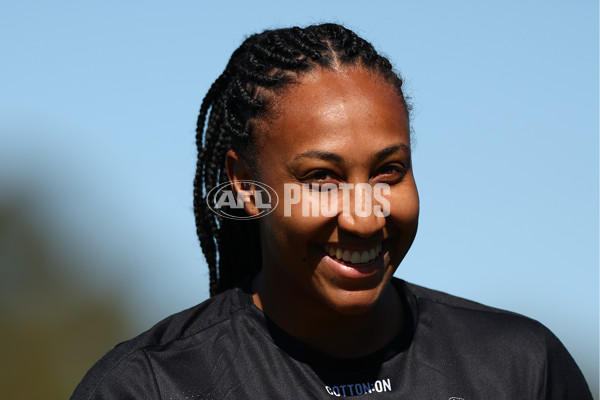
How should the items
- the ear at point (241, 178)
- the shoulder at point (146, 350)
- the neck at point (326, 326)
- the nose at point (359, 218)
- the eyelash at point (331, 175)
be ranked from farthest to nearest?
the ear at point (241, 178), the neck at point (326, 326), the shoulder at point (146, 350), the eyelash at point (331, 175), the nose at point (359, 218)

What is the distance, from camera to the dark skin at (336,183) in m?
5.07

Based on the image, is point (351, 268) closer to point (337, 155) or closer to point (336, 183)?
point (336, 183)

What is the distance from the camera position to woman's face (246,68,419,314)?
16.6 ft

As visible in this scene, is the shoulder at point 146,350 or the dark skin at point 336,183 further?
the shoulder at point 146,350

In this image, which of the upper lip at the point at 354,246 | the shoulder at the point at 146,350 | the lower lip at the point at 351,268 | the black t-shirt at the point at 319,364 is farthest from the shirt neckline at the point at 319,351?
the upper lip at the point at 354,246

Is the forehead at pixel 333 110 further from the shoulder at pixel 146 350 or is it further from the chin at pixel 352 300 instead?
the shoulder at pixel 146 350

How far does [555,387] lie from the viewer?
5516 millimetres

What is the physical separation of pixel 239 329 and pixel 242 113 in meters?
1.07

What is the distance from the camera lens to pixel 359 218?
16.4 ft

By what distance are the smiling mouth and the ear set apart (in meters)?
0.55

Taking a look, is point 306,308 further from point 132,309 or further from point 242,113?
point 132,309

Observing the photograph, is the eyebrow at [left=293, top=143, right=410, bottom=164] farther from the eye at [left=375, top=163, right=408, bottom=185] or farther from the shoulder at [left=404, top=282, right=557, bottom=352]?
the shoulder at [left=404, top=282, right=557, bottom=352]

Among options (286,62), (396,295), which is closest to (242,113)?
(286,62)

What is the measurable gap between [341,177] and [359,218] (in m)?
0.22
